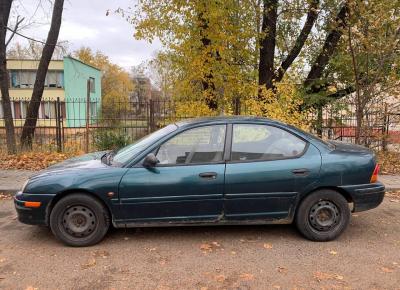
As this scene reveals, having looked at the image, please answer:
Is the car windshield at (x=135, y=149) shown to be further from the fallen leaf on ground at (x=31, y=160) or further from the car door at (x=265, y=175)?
the fallen leaf on ground at (x=31, y=160)

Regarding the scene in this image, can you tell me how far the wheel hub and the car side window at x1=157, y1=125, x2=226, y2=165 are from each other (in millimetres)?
1065

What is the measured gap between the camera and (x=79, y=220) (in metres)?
4.54

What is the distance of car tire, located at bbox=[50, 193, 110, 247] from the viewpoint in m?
4.47

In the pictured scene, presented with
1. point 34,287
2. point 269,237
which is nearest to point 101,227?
point 34,287

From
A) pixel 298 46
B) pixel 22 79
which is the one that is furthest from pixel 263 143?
pixel 22 79

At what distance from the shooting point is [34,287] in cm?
362

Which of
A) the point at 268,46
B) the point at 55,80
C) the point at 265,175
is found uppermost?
the point at 55,80

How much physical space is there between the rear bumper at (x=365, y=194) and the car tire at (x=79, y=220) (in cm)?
297

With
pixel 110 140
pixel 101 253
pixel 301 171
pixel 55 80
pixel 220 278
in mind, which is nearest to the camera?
pixel 220 278

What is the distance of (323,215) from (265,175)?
92 centimetres

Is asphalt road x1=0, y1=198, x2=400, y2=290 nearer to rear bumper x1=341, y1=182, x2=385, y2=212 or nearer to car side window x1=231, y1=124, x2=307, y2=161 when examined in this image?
rear bumper x1=341, y1=182, x2=385, y2=212

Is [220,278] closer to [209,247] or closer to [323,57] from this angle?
[209,247]

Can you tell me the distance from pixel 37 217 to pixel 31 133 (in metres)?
9.16

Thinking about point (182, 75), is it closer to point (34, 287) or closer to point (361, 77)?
point (361, 77)
